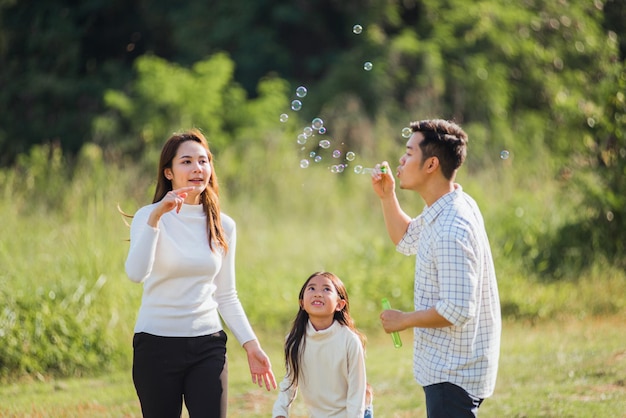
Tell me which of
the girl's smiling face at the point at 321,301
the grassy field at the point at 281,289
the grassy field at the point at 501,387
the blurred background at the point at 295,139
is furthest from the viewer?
the blurred background at the point at 295,139

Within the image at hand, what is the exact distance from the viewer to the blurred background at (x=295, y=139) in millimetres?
9641

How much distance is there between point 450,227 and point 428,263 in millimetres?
185

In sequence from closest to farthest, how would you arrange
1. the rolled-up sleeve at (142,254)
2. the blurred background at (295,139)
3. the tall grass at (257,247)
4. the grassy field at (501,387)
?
the rolled-up sleeve at (142,254)
the grassy field at (501,387)
the tall grass at (257,247)
the blurred background at (295,139)

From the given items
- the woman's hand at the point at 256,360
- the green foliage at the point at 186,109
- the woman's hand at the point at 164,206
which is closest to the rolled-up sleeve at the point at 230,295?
the woman's hand at the point at 256,360

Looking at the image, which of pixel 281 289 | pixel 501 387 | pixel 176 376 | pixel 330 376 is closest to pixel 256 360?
pixel 330 376

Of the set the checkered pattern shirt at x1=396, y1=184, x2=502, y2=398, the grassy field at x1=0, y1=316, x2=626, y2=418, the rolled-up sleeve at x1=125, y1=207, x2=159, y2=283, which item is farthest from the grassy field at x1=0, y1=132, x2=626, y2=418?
the rolled-up sleeve at x1=125, y1=207, x2=159, y2=283

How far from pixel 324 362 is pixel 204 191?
3.07 feet

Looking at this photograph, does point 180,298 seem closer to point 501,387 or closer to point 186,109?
point 501,387

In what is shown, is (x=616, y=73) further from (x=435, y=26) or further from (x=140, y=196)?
(x=435, y=26)

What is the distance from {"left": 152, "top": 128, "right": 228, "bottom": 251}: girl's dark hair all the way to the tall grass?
14.4ft

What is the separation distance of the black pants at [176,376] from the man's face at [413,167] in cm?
109

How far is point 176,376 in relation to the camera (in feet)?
13.5

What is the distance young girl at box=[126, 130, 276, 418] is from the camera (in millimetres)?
4090

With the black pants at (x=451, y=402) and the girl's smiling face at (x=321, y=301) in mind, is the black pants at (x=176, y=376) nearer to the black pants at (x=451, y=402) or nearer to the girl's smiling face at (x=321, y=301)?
the girl's smiling face at (x=321, y=301)
